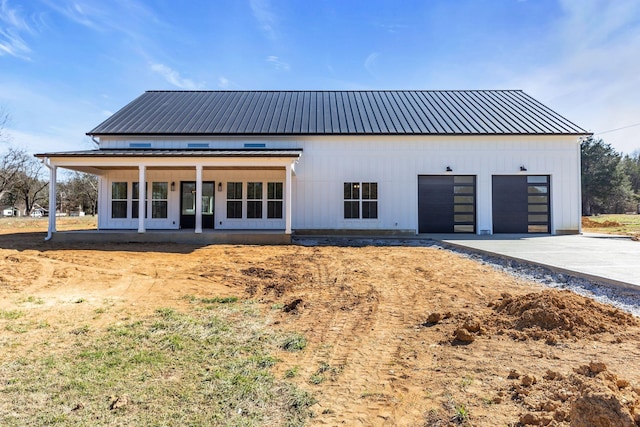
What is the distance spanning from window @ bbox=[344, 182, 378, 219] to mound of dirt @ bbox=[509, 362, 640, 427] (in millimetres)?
11835

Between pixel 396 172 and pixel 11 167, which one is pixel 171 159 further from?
pixel 11 167

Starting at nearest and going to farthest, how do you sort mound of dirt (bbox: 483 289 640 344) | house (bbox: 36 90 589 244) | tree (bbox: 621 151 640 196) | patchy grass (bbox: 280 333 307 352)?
patchy grass (bbox: 280 333 307 352) → mound of dirt (bbox: 483 289 640 344) → house (bbox: 36 90 589 244) → tree (bbox: 621 151 640 196)

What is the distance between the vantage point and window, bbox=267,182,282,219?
14539 millimetres

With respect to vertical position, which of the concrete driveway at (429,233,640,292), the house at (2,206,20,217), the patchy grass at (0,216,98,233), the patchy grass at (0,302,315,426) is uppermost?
the house at (2,206,20,217)

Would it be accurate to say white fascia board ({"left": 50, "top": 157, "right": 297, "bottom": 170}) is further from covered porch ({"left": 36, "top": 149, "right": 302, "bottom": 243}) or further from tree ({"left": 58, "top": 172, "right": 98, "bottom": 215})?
tree ({"left": 58, "top": 172, "right": 98, "bottom": 215})

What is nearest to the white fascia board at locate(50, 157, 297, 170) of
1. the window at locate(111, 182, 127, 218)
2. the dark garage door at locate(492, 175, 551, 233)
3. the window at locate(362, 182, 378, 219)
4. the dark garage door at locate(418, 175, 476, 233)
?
the window at locate(111, 182, 127, 218)

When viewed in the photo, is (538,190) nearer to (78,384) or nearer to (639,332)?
(639,332)

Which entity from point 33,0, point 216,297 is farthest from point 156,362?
point 33,0

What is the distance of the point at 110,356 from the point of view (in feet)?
10.6

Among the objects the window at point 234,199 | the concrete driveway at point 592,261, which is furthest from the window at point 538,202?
the window at point 234,199

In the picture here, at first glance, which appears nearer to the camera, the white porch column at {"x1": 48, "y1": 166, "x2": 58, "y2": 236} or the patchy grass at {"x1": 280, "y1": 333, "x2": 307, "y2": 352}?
the patchy grass at {"x1": 280, "y1": 333, "x2": 307, "y2": 352}

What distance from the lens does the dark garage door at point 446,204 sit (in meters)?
14.6

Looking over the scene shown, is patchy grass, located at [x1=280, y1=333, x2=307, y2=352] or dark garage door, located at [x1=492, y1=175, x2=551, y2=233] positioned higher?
dark garage door, located at [x1=492, y1=175, x2=551, y2=233]

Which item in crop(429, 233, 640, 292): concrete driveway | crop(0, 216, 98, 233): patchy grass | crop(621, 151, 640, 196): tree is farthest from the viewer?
crop(621, 151, 640, 196): tree
